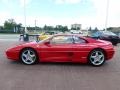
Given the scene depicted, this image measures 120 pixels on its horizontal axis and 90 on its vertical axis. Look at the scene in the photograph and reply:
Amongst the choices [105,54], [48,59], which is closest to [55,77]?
[48,59]

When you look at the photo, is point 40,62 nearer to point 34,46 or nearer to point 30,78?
point 34,46

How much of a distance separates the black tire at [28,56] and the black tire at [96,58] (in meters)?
2.04

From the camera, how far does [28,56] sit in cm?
830

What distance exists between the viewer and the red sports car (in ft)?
27.2

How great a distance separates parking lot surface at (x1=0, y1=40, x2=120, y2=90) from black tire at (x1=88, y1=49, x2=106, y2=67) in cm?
22

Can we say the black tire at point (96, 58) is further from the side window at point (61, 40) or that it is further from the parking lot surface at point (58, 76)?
the side window at point (61, 40)

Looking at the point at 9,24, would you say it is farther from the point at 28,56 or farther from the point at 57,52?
the point at 57,52

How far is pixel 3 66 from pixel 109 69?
3.68m

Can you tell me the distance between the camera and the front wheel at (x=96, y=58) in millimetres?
8305

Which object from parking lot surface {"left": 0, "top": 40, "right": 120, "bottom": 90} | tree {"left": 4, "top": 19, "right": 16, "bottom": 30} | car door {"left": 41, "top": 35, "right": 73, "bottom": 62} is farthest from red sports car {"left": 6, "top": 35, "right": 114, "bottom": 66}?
tree {"left": 4, "top": 19, "right": 16, "bottom": 30}

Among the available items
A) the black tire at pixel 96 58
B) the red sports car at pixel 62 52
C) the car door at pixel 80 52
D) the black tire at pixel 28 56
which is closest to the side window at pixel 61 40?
the red sports car at pixel 62 52

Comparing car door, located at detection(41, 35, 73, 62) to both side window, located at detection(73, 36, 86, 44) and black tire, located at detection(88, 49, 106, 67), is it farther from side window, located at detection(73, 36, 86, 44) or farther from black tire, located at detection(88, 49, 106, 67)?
black tire, located at detection(88, 49, 106, 67)

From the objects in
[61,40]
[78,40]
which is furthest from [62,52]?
[78,40]

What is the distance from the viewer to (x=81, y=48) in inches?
327
